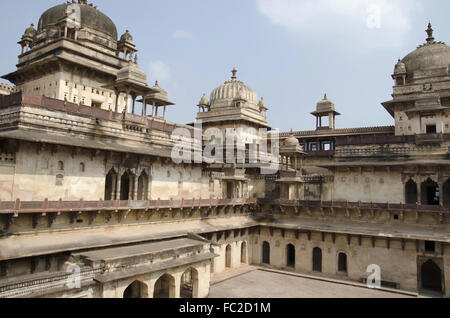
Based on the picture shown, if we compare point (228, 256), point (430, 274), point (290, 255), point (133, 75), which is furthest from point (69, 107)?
point (430, 274)

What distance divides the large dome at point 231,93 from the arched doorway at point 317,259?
1794 cm

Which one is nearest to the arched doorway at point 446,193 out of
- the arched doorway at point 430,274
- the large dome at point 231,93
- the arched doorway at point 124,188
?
the arched doorway at point 430,274

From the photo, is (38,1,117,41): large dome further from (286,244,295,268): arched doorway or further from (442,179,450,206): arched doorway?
(442,179,450,206): arched doorway

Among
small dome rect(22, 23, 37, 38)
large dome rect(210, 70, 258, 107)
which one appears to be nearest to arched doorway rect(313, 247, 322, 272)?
large dome rect(210, 70, 258, 107)

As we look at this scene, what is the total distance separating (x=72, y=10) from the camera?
27.7m

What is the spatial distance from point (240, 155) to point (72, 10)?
18201 mm

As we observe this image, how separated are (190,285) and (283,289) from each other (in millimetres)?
5862

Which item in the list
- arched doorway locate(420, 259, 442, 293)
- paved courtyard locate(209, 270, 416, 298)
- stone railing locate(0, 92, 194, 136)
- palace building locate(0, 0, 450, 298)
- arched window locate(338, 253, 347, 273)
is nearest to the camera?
palace building locate(0, 0, 450, 298)

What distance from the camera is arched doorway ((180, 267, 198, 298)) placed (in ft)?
65.6

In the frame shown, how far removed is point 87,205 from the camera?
17.8 m

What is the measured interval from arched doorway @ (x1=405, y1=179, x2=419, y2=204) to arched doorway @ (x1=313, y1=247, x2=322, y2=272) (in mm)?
7462

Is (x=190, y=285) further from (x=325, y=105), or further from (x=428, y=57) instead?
(x=428, y=57)

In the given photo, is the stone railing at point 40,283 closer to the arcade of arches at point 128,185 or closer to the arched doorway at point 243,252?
the arcade of arches at point 128,185

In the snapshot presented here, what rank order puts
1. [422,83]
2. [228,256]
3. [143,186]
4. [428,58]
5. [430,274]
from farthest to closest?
[428,58], [422,83], [228,256], [430,274], [143,186]
